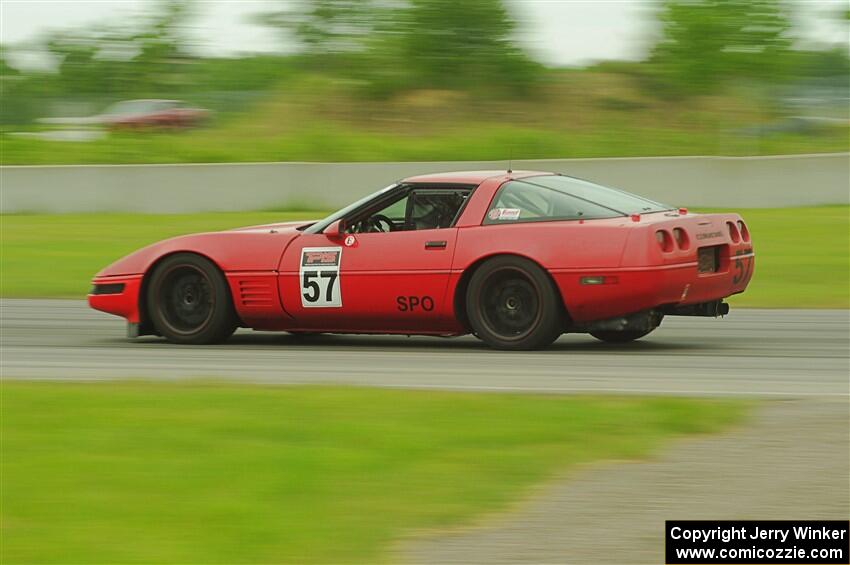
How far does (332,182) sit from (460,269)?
13304mm

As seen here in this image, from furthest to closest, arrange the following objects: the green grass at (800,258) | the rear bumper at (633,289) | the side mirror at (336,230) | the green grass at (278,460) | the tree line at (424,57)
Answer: the tree line at (424,57) < the green grass at (800,258) < the side mirror at (336,230) < the rear bumper at (633,289) < the green grass at (278,460)

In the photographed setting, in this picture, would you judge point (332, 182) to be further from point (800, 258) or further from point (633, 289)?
point (633, 289)

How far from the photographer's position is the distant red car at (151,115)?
28.1 metres

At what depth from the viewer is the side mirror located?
30.3 ft

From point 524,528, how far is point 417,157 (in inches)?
871

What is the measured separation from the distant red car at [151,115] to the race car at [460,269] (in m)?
18.9

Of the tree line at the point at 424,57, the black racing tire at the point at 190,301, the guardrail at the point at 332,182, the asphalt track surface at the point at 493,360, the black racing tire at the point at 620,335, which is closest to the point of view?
the asphalt track surface at the point at 493,360

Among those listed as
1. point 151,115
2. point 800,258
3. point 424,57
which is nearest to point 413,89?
point 424,57

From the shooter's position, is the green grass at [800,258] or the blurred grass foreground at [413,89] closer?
the green grass at [800,258]

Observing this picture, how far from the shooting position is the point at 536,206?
28.9 ft

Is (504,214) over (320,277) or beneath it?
over

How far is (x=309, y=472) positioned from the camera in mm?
5152

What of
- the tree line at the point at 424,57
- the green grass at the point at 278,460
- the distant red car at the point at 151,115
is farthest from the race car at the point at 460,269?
the tree line at the point at 424,57

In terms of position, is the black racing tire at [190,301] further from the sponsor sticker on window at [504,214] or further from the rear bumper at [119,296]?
the sponsor sticker on window at [504,214]
